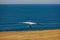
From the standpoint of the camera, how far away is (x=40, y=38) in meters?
2.73

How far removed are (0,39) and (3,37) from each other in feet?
0.42

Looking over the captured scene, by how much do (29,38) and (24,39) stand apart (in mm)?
127

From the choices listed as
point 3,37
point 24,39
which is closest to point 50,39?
point 24,39

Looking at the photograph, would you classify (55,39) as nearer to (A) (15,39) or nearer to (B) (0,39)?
(A) (15,39)

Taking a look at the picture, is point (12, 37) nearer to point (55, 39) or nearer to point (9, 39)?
point (9, 39)

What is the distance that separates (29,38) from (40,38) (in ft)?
0.83

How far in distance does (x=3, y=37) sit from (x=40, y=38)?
2.85 ft

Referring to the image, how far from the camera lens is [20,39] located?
8.77ft


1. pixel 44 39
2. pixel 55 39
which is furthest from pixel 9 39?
pixel 55 39

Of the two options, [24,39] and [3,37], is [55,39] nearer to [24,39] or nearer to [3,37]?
[24,39]

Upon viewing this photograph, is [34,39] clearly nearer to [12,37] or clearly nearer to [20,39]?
[20,39]

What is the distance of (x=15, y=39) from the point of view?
267 cm

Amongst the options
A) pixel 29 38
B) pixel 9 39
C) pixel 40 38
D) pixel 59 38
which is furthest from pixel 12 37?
pixel 59 38

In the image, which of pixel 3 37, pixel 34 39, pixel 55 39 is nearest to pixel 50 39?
pixel 55 39
